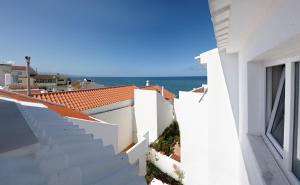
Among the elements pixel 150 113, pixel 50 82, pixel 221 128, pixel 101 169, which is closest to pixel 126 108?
pixel 150 113

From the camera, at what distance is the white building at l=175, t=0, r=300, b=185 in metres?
1.78

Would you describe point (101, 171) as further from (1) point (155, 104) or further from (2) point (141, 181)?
(1) point (155, 104)

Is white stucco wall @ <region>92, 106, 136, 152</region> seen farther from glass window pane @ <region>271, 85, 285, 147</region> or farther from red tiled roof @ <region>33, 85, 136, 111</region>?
glass window pane @ <region>271, 85, 285, 147</region>

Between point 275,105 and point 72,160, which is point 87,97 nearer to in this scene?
point 72,160

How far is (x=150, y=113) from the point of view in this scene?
17.1 metres

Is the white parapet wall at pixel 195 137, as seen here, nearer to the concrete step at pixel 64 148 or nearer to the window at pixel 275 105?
the window at pixel 275 105

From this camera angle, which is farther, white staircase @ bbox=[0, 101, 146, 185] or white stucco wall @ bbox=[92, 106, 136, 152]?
white stucco wall @ bbox=[92, 106, 136, 152]

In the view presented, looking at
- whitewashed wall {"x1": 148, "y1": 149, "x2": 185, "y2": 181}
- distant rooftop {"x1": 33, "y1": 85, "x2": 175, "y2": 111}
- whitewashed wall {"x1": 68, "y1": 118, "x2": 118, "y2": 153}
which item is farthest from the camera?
distant rooftop {"x1": 33, "y1": 85, "x2": 175, "y2": 111}

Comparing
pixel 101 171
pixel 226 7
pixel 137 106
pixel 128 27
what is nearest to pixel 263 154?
pixel 226 7

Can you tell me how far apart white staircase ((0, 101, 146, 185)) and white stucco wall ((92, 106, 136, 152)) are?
1299cm

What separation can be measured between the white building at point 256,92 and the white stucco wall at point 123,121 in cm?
1140

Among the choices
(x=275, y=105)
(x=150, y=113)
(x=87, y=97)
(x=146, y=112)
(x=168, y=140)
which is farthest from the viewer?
(x=146, y=112)

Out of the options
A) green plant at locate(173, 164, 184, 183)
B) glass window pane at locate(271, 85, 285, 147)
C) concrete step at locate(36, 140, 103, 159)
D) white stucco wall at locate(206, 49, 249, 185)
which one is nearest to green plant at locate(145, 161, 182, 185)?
green plant at locate(173, 164, 184, 183)

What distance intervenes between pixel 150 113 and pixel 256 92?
14.2 meters
